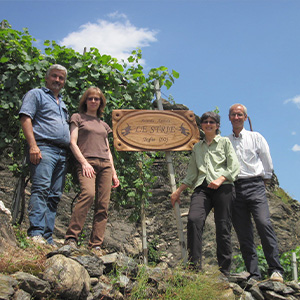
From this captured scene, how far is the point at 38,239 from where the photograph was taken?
11.2ft

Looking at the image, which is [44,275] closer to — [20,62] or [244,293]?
[244,293]

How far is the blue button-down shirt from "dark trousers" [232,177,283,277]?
74.4 inches

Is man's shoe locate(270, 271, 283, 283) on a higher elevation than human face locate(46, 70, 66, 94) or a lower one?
lower

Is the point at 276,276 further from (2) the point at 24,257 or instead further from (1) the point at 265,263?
(2) the point at 24,257

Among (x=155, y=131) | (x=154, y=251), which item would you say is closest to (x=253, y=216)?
(x=155, y=131)

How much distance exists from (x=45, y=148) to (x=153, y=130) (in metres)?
1.42

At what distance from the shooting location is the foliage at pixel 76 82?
461 centimetres

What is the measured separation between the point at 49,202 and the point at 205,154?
1631 millimetres

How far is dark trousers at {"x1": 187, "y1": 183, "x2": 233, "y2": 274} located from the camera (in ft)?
11.9

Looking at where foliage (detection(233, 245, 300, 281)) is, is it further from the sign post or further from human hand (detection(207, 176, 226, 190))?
human hand (detection(207, 176, 226, 190))

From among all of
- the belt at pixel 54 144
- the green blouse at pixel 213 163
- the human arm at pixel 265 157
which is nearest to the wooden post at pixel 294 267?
the human arm at pixel 265 157

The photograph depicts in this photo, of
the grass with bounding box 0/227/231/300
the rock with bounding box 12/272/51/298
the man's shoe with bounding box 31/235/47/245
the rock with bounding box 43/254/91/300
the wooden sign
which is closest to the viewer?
the rock with bounding box 12/272/51/298

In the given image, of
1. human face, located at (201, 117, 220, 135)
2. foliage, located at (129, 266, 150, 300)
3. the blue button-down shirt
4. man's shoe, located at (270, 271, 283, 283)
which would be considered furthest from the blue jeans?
man's shoe, located at (270, 271, 283, 283)

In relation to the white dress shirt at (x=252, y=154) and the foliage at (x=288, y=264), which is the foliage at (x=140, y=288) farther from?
the foliage at (x=288, y=264)
